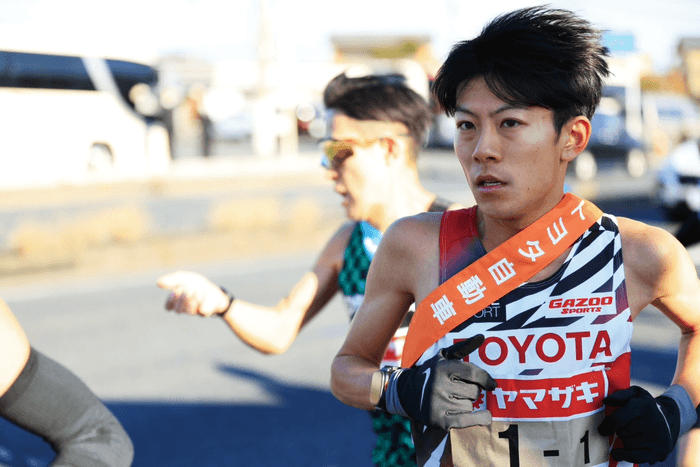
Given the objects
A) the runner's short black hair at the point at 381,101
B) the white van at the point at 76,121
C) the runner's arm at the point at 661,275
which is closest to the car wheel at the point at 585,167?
the white van at the point at 76,121

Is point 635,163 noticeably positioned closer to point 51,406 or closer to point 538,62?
point 538,62

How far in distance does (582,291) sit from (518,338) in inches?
6.5

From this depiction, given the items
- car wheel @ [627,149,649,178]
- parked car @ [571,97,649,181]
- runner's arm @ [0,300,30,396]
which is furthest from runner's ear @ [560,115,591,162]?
car wheel @ [627,149,649,178]

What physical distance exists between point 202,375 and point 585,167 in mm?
17452

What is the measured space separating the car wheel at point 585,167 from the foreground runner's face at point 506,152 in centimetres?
2067

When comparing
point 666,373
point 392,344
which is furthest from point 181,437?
point 666,373

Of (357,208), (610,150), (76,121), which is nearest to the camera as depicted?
(357,208)

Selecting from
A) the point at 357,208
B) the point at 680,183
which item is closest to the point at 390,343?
the point at 357,208

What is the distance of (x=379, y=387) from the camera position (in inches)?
68.9

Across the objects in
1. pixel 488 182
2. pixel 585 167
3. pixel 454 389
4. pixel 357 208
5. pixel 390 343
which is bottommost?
pixel 585 167

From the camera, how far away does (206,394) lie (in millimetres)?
5906

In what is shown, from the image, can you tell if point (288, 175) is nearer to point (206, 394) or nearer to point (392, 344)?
point (206, 394)

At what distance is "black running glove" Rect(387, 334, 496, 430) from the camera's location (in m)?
1.57

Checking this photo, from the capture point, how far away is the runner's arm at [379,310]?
179cm
